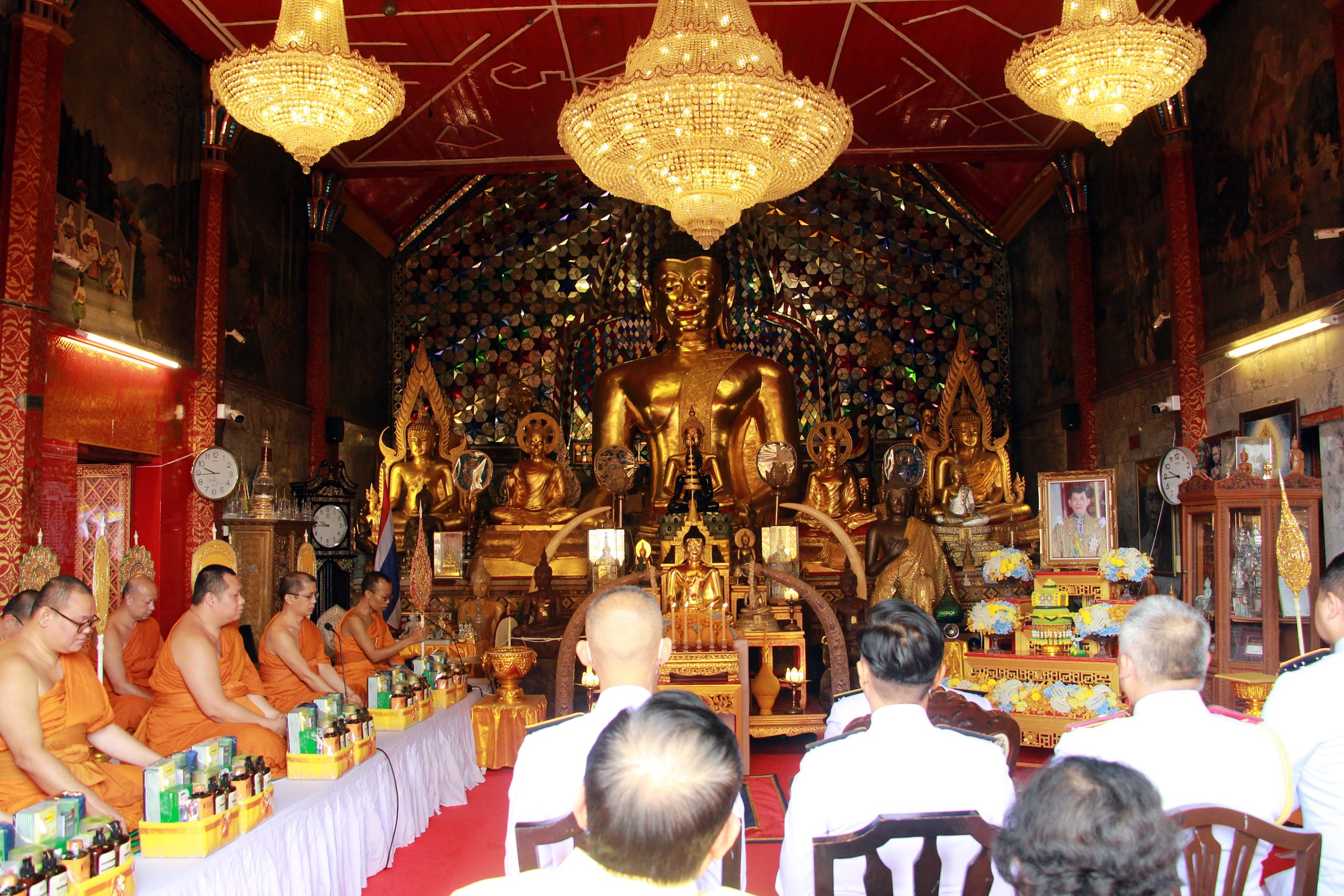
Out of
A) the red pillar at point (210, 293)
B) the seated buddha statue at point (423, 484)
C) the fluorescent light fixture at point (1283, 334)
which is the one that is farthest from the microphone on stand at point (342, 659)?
the fluorescent light fixture at point (1283, 334)

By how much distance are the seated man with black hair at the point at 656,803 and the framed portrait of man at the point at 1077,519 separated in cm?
430

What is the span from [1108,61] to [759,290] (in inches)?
258

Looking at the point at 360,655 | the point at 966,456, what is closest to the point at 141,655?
the point at 360,655

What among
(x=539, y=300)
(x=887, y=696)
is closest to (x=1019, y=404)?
(x=539, y=300)

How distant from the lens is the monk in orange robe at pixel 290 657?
4.27 metres

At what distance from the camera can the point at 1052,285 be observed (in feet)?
30.4

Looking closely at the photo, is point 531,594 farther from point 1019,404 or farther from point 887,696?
point 1019,404

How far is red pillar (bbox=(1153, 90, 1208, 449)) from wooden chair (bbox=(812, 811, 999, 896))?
19.8 ft

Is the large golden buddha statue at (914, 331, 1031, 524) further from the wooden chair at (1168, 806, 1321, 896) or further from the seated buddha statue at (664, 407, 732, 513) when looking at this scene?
the wooden chair at (1168, 806, 1321, 896)

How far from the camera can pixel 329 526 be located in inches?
314

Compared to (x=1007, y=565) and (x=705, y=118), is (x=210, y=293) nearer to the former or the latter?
(x=705, y=118)

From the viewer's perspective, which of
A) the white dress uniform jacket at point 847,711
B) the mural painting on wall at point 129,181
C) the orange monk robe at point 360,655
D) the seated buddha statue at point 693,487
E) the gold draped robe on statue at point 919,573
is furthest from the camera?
the seated buddha statue at point 693,487

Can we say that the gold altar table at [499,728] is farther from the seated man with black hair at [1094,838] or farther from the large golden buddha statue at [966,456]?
the large golden buddha statue at [966,456]

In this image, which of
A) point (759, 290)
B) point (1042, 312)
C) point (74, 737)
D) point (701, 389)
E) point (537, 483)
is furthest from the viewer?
point (759, 290)
